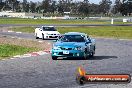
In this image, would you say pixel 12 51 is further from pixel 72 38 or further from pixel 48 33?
pixel 48 33

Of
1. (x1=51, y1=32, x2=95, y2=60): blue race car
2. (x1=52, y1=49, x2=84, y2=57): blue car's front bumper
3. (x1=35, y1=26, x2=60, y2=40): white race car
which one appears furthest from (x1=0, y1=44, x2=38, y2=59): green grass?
(x1=35, y1=26, x2=60, y2=40): white race car

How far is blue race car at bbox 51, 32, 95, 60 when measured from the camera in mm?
19547

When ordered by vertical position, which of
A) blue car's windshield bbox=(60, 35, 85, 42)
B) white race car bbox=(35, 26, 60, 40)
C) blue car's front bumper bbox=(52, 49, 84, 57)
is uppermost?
blue car's windshield bbox=(60, 35, 85, 42)

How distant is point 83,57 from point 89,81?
14.4m

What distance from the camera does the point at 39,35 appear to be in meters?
39.6

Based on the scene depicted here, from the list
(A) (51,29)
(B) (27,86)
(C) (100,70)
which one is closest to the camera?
(B) (27,86)

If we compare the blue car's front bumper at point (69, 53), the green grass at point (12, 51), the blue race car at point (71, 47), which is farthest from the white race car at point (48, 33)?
the blue car's front bumper at point (69, 53)

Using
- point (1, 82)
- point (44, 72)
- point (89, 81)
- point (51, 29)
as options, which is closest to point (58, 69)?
point (44, 72)

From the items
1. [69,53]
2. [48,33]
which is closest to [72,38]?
[69,53]

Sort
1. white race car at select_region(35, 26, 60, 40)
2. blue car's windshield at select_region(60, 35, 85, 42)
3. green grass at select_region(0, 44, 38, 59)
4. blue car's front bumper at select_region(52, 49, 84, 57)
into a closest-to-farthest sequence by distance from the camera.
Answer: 1. blue car's front bumper at select_region(52, 49, 84, 57)
2. blue car's windshield at select_region(60, 35, 85, 42)
3. green grass at select_region(0, 44, 38, 59)
4. white race car at select_region(35, 26, 60, 40)

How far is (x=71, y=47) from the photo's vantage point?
1972cm

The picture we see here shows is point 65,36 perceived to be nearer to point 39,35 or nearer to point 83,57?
point 83,57

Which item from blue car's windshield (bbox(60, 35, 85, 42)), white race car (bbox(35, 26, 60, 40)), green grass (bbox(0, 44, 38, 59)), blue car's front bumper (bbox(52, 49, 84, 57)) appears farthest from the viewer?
white race car (bbox(35, 26, 60, 40))

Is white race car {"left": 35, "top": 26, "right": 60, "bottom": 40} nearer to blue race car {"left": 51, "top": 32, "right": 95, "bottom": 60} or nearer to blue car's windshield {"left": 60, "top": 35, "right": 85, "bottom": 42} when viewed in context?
blue car's windshield {"left": 60, "top": 35, "right": 85, "bottom": 42}
